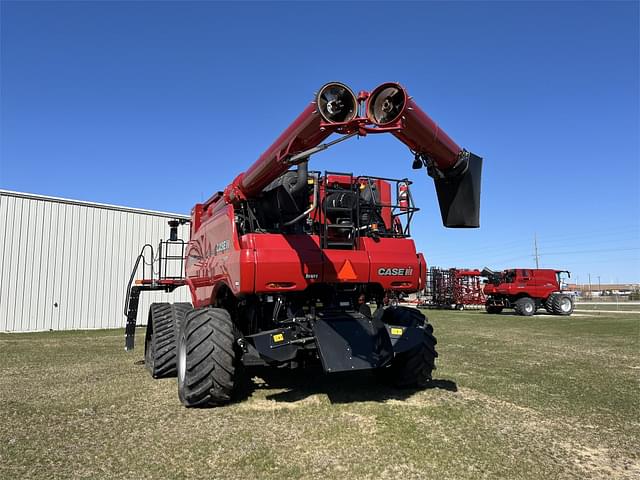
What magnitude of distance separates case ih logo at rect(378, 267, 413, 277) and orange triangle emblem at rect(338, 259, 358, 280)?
1.30 ft

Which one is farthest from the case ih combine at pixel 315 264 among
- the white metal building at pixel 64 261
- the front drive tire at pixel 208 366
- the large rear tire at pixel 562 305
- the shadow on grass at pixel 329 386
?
the large rear tire at pixel 562 305

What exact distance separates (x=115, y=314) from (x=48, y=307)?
240cm

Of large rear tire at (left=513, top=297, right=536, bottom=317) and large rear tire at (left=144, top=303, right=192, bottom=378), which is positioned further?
large rear tire at (left=513, top=297, right=536, bottom=317)

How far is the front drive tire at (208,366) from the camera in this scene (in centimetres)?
541

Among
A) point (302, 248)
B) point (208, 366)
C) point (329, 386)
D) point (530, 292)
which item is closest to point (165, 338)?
point (208, 366)

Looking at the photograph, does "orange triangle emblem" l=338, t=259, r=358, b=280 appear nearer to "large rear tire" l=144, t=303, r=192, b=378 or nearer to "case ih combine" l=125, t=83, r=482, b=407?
"case ih combine" l=125, t=83, r=482, b=407

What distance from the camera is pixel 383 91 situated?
410 cm

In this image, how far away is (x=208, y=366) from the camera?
541 centimetres

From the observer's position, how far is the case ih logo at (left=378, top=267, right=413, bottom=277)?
6.29 m

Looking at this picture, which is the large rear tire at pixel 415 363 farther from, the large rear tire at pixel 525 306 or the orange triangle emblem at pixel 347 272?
the large rear tire at pixel 525 306

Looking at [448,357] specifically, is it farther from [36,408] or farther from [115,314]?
[115,314]

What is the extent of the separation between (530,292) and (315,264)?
2520cm

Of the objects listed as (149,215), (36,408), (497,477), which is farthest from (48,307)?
(497,477)

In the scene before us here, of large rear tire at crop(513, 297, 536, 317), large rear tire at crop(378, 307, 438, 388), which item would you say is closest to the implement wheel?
large rear tire at crop(513, 297, 536, 317)
